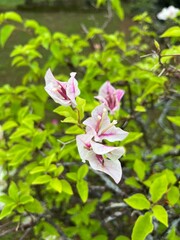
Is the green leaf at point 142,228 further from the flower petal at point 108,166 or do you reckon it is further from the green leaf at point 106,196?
the green leaf at point 106,196

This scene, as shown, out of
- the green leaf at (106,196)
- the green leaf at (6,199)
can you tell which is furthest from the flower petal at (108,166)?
the green leaf at (106,196)

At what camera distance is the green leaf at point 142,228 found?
1.08 metres

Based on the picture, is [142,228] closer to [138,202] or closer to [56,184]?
[138,202]

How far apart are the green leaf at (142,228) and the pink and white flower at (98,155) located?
186 millimetres

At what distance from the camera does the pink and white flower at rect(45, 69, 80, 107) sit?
101 cm

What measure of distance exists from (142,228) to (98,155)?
24 centimetres

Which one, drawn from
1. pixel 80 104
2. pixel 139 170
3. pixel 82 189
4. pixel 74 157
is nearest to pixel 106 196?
pixel 74 157

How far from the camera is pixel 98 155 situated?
0.96m

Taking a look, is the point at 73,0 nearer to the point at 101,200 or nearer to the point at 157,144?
the point at 157,144

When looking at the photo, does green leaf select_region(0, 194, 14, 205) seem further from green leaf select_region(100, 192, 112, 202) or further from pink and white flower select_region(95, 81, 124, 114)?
green leaf select_region(100, 192, 112, 202)

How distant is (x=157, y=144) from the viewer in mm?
2652

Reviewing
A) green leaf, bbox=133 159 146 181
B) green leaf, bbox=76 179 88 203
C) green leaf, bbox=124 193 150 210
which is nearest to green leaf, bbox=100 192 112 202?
green leaf, bbox=133 159 146 181

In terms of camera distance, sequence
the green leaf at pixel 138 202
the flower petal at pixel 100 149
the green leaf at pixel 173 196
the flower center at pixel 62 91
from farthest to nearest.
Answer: the green leaf at pixel 173 196 → the green leaf at pixel 138 202 → the flower center at pixel 62 91 → the flower petal at pixel 100 149

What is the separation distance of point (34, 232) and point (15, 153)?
1.26 ft
